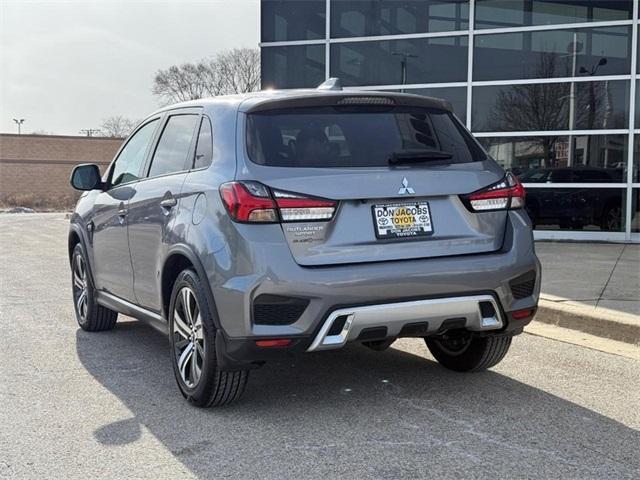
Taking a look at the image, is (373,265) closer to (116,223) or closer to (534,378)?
(534,378)

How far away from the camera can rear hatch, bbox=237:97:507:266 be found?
3.92 m

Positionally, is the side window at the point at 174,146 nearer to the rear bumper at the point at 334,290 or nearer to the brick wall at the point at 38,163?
the rear bumper at the point at 334,290

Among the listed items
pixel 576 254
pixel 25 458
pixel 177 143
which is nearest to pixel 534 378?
pixel 177 143

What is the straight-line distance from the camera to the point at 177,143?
502 cm

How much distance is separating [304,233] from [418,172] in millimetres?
773

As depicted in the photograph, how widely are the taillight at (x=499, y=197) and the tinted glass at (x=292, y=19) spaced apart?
1098cm

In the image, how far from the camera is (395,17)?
14.2 metres

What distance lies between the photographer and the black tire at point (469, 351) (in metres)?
4.90

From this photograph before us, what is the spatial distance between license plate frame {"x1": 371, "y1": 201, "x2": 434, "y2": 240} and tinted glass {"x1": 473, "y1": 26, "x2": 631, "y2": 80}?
10097mm

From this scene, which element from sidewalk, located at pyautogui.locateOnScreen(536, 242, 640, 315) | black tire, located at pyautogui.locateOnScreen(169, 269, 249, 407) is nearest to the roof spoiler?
black tire, located at pyautogui.locateOnScreen(169, 269, 249, 407)

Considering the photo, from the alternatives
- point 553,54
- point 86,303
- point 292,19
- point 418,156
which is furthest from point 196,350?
point 292,19

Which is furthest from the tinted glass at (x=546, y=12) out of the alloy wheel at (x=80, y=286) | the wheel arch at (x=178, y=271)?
the wheel arch at (x=178, y=271)

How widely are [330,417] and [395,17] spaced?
1134 cm

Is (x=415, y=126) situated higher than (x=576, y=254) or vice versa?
(x=415, y=126)
